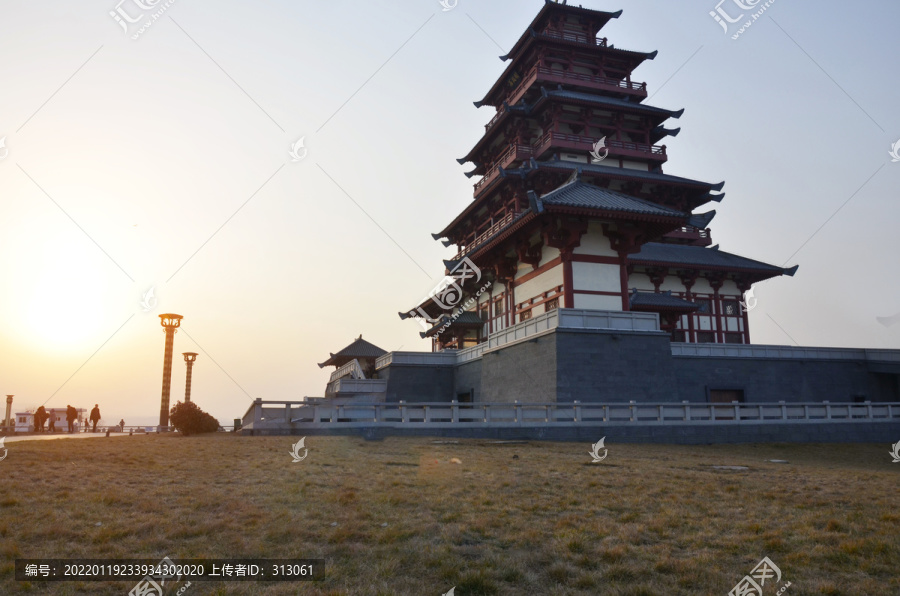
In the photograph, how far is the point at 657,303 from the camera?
1175 inches

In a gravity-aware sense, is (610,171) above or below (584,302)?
above

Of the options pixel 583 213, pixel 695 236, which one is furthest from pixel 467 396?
pixel 695 236

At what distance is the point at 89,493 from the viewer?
8.88 m

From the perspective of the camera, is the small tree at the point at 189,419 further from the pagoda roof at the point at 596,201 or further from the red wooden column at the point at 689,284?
the red wooden column at the point at 689,284

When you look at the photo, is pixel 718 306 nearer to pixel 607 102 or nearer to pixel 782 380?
pixel 782 380

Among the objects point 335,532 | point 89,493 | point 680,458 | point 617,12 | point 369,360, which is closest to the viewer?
point 335,532

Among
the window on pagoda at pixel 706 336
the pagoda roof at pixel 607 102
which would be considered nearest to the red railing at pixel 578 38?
the pagoda roof at pixel 607 102

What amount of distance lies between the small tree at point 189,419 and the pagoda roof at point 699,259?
2207 cm

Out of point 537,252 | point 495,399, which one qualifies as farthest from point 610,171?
point 495,399

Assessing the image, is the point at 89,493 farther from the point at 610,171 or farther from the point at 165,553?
the point at 610,171

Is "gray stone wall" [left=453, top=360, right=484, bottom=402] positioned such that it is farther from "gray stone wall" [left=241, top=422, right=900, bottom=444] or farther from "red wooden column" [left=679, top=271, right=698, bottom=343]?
"red wooden column" [left=679, top=271, right=698, bottom=343]

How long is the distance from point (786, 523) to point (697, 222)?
3153cm

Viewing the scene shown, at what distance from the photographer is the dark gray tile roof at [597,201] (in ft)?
80.9

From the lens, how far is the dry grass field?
552 cm
